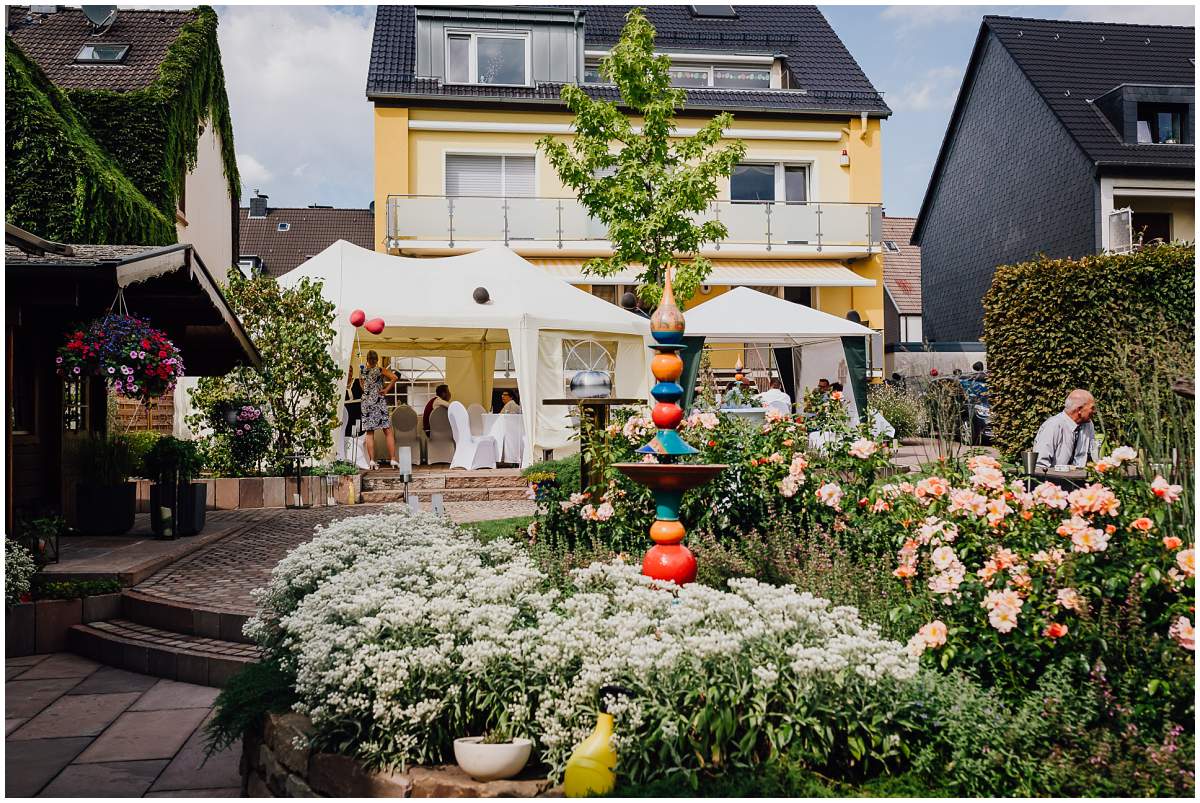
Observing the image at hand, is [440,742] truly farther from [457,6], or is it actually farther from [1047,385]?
[457,6]

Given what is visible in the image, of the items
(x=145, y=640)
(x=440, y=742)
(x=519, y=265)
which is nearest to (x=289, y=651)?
(x=440, y=742)

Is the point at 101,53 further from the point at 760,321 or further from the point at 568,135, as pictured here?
the point at 760,321

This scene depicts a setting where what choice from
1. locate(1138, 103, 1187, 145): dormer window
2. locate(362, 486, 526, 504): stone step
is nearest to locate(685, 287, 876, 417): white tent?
locate(362, 486, 526, 504): stone step

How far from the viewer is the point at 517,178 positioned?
71.5ft

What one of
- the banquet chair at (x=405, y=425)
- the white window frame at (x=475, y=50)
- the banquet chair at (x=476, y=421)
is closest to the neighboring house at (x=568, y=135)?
the white window frame at (x=475, y=50)

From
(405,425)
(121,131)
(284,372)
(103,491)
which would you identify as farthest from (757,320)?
(121,131)

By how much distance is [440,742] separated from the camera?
3240 mm

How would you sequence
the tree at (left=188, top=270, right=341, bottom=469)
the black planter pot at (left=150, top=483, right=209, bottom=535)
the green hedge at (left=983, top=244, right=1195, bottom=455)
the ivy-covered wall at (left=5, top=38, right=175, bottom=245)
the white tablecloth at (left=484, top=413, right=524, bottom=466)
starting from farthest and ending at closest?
the white tablecloth at (left=484, top=413, right=524, bottom=466) → the tree at (left=188, top=270, right=341, bottom=469) → the green hedge at (left=983, top=244, right=1195, bottom=455) → the ivy-covered wall at (left=5, top=38, right=175, bottom=245) → the black planter pot at (left=150, top=483, right=209, bottom=535)

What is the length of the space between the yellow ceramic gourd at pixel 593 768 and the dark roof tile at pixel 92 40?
16037 mm

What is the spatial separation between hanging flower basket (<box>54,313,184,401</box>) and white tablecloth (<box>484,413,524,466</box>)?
21.8ft

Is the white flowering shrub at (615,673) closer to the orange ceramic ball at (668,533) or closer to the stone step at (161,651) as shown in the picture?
the orange ceramic ball at (668,533)

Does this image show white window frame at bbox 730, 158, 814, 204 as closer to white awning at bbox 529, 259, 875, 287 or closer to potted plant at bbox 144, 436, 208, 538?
white awning at bbox 529, 259, 875, 287

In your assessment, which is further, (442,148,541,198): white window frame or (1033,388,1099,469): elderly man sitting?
(442,148,541,198): white window frame

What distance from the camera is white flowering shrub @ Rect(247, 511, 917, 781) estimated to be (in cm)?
300
